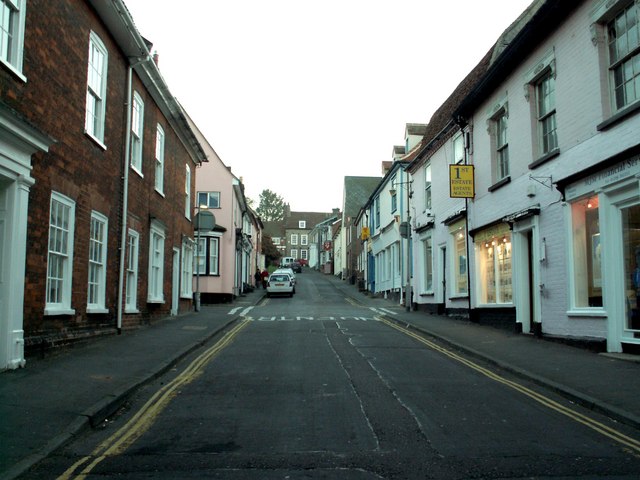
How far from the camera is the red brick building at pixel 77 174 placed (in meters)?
8.91


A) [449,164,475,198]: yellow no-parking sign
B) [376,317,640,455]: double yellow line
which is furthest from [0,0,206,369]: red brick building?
[449,164,475,198]: yellow no-parking sign

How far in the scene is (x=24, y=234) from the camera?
913 cm

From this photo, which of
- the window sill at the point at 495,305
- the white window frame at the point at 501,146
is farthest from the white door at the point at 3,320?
the white window frame at the point at 501,146

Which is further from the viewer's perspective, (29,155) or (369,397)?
(29,155)

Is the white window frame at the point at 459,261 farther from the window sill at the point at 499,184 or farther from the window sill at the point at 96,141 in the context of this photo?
the window sill at the point at 96,141

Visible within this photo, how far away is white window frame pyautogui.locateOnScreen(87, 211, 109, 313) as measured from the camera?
42.1 ft

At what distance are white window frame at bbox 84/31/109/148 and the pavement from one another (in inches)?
173

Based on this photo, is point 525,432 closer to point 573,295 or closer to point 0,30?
point 573,295

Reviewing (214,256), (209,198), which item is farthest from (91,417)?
(209,198)

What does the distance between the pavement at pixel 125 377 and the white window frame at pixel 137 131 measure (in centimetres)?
441

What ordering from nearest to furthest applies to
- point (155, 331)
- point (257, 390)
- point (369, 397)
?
point (369, 397), point (257, 390), point (155, 331)

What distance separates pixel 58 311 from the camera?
10.7 m

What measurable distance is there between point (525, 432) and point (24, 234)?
7.31 m

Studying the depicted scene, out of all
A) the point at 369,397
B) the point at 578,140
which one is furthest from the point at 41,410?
the point at 578,140
